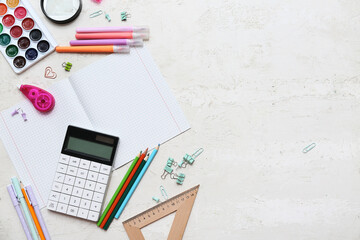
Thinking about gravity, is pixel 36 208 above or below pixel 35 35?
below

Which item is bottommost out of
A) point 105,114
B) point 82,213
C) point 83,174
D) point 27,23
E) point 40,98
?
point 82,213

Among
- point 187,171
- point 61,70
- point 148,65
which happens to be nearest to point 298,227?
point 187,171

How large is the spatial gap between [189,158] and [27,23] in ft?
2.20

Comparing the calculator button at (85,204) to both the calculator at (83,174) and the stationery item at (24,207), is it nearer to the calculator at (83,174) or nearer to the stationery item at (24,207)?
the calculator at (83,174)

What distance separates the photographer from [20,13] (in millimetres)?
1311

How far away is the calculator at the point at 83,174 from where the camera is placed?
4.20ft

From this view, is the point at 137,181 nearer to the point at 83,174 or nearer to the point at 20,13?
the point at 83,174

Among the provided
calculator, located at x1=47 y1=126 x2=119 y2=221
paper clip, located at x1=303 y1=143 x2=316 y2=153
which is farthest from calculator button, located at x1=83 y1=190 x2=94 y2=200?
paper clip, located at x1=303 y1=143 x2=316 y2=153

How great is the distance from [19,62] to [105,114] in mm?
319

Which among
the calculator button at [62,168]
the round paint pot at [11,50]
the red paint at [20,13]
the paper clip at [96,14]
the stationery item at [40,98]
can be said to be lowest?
the calculator button at [62,168]

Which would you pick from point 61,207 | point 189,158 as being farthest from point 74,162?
point 189,158

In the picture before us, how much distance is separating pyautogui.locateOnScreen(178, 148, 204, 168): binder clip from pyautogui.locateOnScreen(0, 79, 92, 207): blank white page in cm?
32

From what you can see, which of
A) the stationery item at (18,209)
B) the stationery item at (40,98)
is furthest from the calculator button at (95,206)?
the stationery item at (40,98)

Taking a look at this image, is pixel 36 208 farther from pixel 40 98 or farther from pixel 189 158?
pixel 189 158
